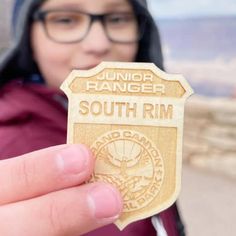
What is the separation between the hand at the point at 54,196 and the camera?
66 centimetres

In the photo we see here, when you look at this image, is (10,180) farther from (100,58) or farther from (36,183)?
(100,58)

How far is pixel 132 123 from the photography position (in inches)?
28.5

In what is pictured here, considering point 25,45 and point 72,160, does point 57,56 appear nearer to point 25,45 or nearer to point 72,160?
point 25,45

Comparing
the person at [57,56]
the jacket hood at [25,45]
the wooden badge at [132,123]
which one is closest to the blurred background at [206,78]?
the jacket hood at [25,45]

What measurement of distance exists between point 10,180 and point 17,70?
80 centimetres

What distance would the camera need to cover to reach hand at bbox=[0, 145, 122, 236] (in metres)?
0.66

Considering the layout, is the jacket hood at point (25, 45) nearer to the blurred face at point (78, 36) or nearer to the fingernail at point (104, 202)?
the blurred face at point (78, 36)

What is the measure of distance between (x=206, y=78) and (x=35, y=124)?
3.16 meters

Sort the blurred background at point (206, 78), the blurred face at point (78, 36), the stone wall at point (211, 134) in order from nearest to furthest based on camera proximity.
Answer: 1. the blurred face at point (78, 36)
2. the blurred background at point (206, 78)
3. the stone wall at point (211, 134)

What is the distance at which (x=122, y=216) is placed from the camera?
0.72m

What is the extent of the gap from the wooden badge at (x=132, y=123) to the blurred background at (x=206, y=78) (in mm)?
3085

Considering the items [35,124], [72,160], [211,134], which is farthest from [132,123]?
[211,134]

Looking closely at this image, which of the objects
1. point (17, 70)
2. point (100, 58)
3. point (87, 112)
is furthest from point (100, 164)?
point (17, 70)

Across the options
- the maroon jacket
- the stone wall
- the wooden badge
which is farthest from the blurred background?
the wooden badge
